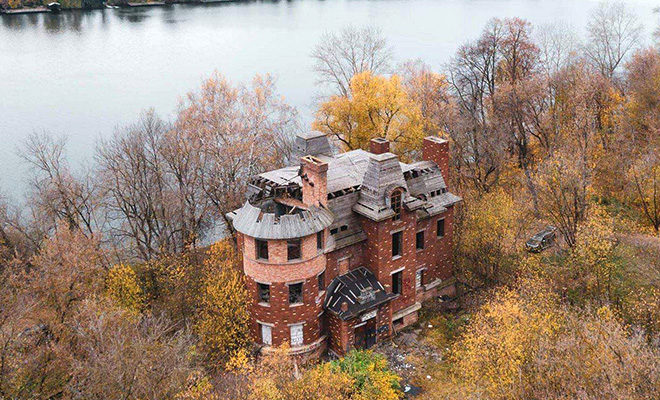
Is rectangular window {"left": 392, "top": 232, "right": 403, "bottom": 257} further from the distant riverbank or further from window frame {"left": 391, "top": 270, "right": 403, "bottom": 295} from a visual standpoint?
the distant riverbank

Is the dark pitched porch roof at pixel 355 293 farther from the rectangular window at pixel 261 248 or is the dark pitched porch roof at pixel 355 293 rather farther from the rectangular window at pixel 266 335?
the rectangular window at pixel 261 248

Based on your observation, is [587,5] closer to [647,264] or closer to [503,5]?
[503,5]

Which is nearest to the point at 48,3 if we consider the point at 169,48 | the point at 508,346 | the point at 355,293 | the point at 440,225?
the point at 169,48

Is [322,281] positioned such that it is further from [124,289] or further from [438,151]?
[124,289]

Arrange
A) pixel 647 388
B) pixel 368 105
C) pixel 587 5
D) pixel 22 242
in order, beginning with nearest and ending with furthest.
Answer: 1. pixel 647 388
2. pixel 22 242
3. pixel 368 105
4. pixel 587 5

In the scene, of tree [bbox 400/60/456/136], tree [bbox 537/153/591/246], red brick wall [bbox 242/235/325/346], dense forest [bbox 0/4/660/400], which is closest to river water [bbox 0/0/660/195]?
Answer: dense forest [bbox 0/4/660/400]

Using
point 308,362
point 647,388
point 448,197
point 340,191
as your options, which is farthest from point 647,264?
point 308,362

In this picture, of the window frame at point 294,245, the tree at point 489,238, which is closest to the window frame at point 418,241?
the tree at point 489,238

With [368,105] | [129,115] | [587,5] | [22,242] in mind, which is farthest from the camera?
[587,5]
